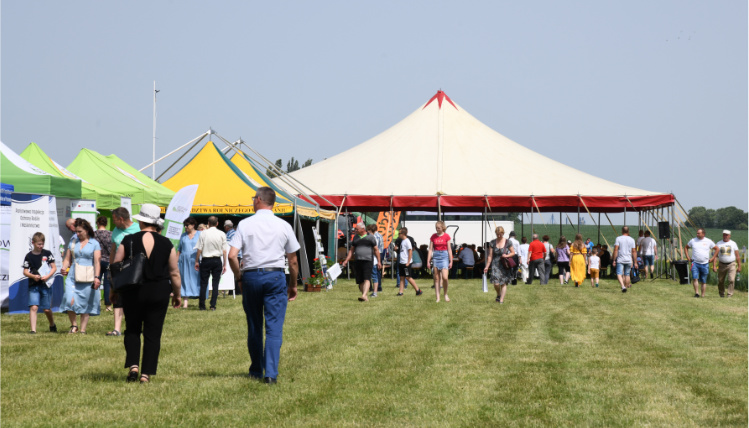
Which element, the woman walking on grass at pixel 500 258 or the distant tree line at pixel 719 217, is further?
the distant tree line at pixel 719 217

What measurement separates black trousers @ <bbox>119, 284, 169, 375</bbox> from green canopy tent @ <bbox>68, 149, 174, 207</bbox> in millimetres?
10828

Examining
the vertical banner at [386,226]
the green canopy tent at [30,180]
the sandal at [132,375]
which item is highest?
the green canopy tent at [30,180]

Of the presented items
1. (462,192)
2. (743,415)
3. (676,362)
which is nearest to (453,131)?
(462,192)

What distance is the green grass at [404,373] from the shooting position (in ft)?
19.8

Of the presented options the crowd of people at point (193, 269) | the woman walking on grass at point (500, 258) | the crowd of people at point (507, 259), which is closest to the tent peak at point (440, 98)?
the crowd of people at point (507, 259)

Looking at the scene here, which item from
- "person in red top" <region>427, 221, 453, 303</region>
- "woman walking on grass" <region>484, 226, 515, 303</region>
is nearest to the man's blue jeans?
"person in red top" <region>427, 221, 453, 303</region>

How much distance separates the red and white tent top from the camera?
27500 mm

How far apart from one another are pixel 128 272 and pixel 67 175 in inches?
390

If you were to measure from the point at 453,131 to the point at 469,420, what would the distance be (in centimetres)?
2623

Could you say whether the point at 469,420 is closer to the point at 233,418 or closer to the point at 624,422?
the point at 624,422

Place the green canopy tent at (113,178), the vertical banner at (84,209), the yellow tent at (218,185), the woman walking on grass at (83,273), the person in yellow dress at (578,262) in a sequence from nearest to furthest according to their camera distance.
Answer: the woman walking on grass at (83,273) → the vertical banner at (84,209) → the green canopy tent at (113,178) → the yellow tent at (218,185) → the person in yellow dress at (578,262)

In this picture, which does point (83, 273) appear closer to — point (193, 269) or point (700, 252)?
point (193, 269)

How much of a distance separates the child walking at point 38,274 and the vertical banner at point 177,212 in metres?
2.78

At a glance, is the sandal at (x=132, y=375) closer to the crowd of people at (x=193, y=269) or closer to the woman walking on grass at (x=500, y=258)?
the crowd of people at (x=193, y=269)
